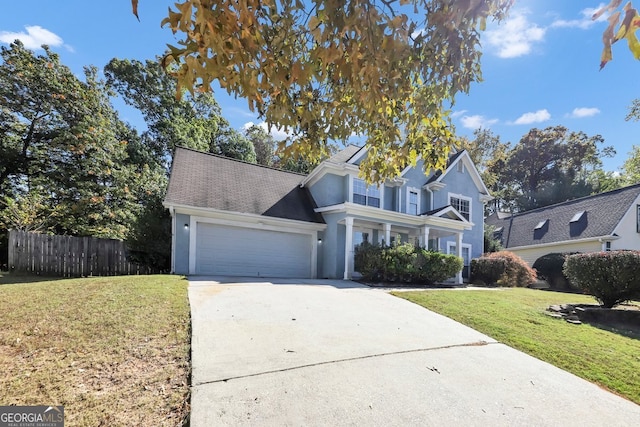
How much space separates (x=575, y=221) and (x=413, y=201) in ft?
39.1

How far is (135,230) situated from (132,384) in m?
11.9

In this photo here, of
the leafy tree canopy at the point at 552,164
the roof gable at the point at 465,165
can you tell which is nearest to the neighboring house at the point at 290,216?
the roof gable at the point at 465,165

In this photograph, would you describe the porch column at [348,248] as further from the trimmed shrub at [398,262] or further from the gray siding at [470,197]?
the gray siding at [470,197]

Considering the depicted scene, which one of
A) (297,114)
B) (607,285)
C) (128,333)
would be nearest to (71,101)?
(128,333)

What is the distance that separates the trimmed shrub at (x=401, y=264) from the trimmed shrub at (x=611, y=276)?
4.96m

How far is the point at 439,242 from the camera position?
19078 mm

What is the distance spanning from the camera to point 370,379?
3.80 metres

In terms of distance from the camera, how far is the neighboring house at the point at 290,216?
13156 millimetres

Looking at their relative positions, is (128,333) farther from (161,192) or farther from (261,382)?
(161,192)

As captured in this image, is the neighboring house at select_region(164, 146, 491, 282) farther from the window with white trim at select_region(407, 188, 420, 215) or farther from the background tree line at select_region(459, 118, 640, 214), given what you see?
the background tree line at select_region(459, 118, 640, 214)

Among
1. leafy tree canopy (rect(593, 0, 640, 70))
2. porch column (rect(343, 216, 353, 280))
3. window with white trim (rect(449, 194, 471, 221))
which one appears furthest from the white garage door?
leafy tree canopy (rect(593, 0, 640, 70))

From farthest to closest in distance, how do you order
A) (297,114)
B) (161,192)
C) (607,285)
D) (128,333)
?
(161,192) → (607,285) → (128,333) → (297,114)

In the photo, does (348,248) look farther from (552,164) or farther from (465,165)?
(552,164)

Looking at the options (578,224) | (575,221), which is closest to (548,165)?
(575,221)
